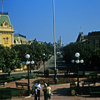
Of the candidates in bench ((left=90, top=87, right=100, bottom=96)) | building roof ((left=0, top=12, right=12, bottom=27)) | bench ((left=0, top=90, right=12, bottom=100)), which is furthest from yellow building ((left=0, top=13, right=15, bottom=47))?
bench ((left=90, top=87, right=100, bottom=96))

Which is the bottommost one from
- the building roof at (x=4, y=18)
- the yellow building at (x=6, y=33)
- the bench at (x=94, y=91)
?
the bench at (x=94, y=91)

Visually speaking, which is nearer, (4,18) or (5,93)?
(5,93)

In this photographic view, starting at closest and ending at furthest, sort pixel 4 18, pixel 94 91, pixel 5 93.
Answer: pixel 5 93 < pixel 94 91 < pixel 4 18

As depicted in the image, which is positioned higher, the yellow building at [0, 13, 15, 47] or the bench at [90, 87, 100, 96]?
the yellow building at [0, 13, 15, 47]

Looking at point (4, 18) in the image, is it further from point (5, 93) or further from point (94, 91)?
point (94, 91)

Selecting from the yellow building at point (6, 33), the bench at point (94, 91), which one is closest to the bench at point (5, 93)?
the bench at point (94, 91)

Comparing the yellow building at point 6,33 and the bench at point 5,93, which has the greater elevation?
the yellow building at point 6,33

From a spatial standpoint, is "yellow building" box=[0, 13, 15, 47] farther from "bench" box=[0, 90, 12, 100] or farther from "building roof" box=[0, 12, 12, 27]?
"bench" box=[0, 90, 12, 100]

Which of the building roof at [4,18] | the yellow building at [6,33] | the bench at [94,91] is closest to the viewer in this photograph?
the bench at [94,91]

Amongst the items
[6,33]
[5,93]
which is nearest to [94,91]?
[5,93]

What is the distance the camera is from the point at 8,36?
51.0 meters

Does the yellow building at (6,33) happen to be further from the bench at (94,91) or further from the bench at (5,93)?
the bench at (94,91)

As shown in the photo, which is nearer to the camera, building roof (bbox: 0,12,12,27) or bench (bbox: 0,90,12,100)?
bench (bbox: 0,90,12,100)

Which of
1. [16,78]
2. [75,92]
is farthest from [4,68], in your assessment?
[75,92]
